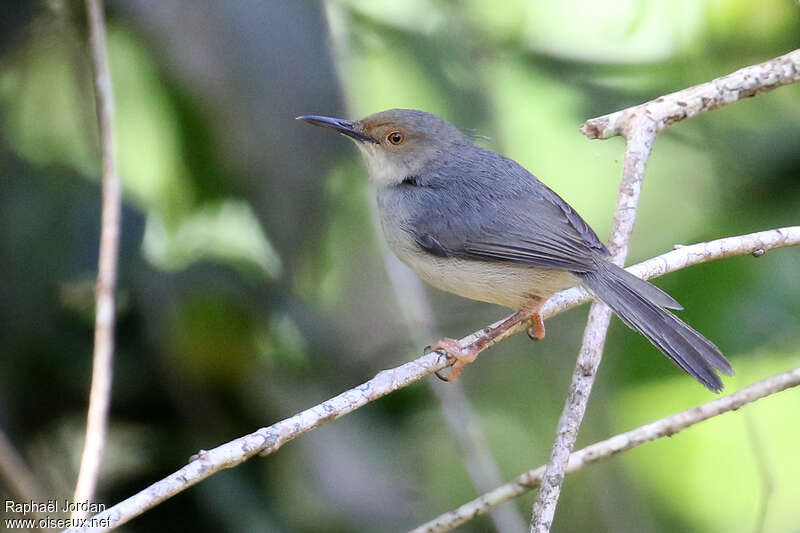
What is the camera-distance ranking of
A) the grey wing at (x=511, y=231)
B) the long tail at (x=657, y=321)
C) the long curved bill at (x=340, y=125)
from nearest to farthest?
the long tail at (x=657, y=321), the grey wing at (x=511, y=231), the long curved bill at (x=340, y=125)

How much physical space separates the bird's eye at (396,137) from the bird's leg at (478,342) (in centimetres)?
117

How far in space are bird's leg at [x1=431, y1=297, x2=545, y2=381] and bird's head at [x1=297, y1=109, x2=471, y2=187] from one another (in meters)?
0.99

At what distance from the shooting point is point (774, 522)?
5234 mm

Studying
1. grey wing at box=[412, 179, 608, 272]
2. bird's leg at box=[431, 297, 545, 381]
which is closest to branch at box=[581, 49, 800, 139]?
grey wing at box=[412, 179, 608, 272]

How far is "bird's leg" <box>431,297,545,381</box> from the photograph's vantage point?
3.89 metres

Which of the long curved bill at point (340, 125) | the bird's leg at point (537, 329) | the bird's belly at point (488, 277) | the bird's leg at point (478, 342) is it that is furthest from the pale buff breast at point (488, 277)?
the long curved bill at point (340, 125)

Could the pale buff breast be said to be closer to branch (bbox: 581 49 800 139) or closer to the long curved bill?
branch (bbox: 581 49 800 139)

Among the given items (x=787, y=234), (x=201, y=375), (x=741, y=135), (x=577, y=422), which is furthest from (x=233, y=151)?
(x=741, y=135)

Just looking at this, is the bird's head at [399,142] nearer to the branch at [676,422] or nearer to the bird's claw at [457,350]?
the bird's claw at [457,350]

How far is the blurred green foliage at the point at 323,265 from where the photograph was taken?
14.9 feet

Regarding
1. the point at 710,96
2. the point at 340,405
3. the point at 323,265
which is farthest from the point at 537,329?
the point at 340,405

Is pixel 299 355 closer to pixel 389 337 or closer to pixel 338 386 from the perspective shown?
pixel 338 386

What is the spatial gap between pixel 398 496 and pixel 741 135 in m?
2.93

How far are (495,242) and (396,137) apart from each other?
100 cm
